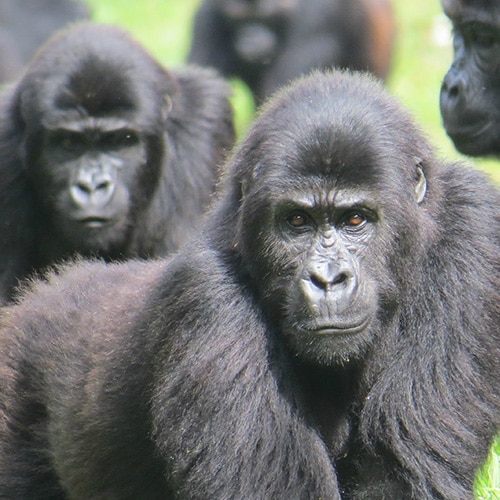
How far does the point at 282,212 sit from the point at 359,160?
1.43ft

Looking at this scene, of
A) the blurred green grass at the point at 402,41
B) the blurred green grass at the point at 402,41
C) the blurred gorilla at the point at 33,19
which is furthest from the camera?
the blurred gorilla at the point at 33,19

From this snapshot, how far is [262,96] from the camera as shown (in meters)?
15.1

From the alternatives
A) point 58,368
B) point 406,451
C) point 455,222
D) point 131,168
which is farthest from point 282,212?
point 131,168

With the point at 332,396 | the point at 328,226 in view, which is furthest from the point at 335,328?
the point at 332,396

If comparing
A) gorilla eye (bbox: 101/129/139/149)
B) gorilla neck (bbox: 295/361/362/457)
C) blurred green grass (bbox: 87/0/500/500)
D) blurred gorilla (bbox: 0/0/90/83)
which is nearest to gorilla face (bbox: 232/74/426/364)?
gorilla neck (bbox: 295/361/362/457)

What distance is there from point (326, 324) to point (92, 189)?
3.76m

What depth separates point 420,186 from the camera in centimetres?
559

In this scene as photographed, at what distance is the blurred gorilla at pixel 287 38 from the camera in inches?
597

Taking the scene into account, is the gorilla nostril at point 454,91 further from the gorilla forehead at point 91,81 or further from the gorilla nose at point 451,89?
the gorilla forehead at point 91,81

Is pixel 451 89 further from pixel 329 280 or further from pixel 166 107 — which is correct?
pixel 329 280

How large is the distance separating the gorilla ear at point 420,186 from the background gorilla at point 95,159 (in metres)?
3.50

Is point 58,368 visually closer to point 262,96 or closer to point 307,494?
point 307,494

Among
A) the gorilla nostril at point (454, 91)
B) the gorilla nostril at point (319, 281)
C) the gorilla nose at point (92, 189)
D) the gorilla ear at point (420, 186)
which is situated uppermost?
the gorilla ear at point (420, 186)

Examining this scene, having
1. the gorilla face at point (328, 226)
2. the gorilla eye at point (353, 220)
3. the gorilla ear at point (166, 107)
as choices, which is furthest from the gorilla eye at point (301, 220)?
the gorilla ear at point (166, 107)
